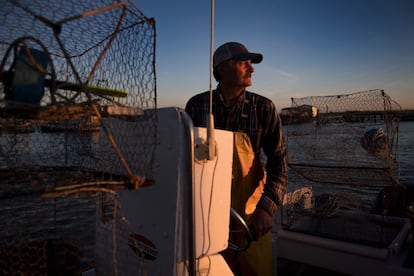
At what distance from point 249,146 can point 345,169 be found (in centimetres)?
330

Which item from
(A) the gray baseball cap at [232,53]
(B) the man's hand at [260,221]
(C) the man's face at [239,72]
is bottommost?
(B) the man's hand at [260,221]

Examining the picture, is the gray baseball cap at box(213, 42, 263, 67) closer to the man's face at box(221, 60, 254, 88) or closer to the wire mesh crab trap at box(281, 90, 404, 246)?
the man's face at box(221, 60, 254, 88)

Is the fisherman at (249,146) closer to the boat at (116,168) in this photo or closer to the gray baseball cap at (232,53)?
the gray baseball cap at (232,53)

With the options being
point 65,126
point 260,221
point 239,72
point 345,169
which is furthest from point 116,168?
point 345,169

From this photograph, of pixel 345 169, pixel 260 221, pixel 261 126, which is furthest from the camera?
pixel 345 169

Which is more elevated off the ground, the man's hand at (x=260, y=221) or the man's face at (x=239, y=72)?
the man's face at (x=239, y=72)

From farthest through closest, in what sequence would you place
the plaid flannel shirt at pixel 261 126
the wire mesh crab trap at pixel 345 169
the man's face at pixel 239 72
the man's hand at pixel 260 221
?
the wire mesh crab trap at pixel 345 169 → the man's face at pixel 239 72 → the plaid flannel shirt at pixel 261 126 → the man's hand at pixel 260 221

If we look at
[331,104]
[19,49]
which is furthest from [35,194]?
[331,104]

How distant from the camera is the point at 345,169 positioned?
457cm

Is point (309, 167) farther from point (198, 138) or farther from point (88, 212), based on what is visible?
point (88, 212)

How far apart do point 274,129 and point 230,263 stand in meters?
1.06

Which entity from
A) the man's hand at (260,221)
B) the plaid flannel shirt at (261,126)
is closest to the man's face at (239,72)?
the plaid flannel shirt at (261,126)

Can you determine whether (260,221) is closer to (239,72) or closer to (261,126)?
(261,126)

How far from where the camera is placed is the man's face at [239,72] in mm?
2289
